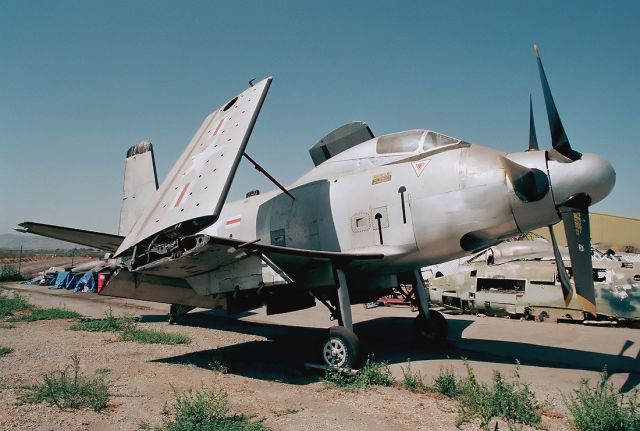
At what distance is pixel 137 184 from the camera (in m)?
13.8

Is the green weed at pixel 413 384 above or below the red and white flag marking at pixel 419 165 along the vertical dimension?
below

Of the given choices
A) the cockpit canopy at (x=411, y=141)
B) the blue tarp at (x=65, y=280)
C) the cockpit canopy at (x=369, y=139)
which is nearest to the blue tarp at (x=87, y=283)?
the blue tarp at (x=65, y=280)

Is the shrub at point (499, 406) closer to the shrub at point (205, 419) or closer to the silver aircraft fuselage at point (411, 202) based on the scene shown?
the shrub at point (205, 419)

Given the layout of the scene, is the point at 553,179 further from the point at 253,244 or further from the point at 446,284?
the point at 446,284

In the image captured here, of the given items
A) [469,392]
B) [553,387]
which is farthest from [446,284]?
[469,392]

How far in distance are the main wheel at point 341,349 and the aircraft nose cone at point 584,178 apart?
13.9 feet

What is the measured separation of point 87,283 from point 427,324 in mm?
28776

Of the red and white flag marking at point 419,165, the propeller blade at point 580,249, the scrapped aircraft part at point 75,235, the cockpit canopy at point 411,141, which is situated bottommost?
the propeller blade at point 580,249

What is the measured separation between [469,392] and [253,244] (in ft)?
13.4

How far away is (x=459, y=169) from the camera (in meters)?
7.60

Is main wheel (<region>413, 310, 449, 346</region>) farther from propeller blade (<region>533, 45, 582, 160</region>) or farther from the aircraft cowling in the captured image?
propeller blade (<region>533, 45, 582, 160</region>)

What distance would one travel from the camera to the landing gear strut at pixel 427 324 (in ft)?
33.2

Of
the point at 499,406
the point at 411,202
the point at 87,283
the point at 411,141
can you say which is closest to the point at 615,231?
the point at 411,141

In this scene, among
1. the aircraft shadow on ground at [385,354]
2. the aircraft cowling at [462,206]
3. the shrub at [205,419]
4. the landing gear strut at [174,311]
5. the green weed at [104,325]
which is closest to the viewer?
the shrub at [205,419]
